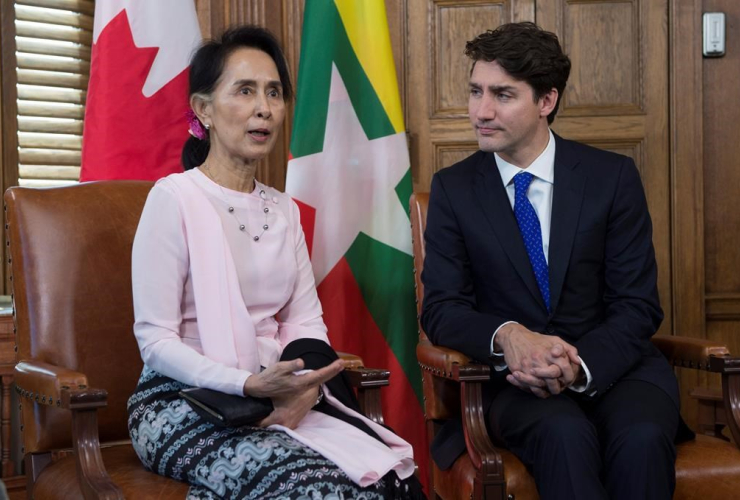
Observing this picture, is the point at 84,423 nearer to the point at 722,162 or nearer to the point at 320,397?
A: the point at 320,397

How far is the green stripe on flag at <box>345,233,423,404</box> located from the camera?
313cm

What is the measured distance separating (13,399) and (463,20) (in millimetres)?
2214

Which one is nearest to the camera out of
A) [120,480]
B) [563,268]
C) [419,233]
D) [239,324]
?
[120,480]

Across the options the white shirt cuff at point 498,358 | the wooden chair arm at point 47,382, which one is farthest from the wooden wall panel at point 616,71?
the wooden chair arm at point 47,382

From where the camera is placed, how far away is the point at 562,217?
244 cm

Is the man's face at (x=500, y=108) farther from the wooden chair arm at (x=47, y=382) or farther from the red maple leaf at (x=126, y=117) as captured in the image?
the wooden chair arm at (x=47, y=382)

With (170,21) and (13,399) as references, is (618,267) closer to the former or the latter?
(170,21)

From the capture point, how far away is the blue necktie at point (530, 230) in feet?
7.97

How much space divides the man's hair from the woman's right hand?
105 centimetres

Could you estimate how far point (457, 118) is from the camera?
12.3 feet

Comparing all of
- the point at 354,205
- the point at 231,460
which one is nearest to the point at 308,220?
the point at 354,205

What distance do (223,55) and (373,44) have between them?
106 centimetres

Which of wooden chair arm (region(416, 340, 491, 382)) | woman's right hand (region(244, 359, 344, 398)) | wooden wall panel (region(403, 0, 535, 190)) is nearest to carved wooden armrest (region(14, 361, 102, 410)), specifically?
woman's right hand (region(244, 359, 344, 398))

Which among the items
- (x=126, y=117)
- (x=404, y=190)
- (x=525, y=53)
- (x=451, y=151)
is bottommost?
(x=404, y=190)
